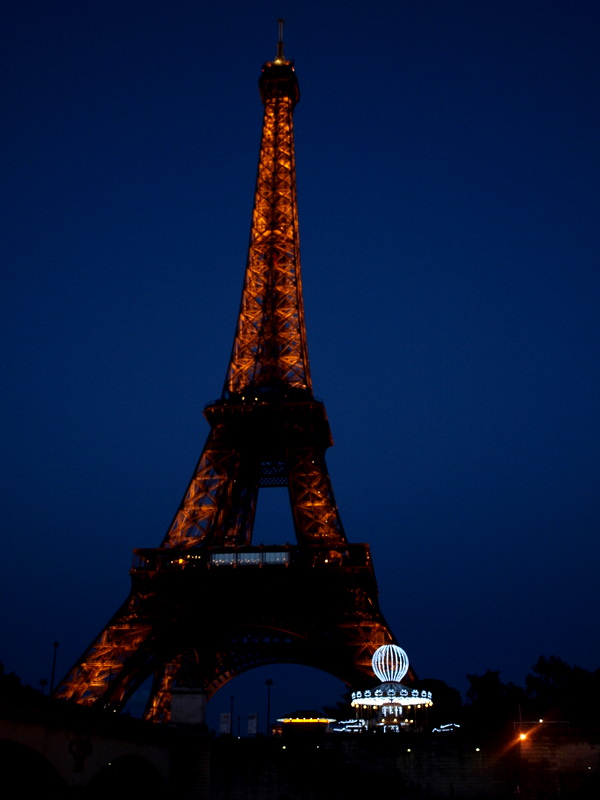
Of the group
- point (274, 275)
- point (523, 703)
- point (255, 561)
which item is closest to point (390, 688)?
point (255, 561)

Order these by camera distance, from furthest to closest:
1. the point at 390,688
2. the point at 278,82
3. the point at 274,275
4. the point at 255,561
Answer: the point at 278,82, the point at 274,275, the point at 255,561, the point at 390,688

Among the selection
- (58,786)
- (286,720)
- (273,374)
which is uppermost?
(273,374)

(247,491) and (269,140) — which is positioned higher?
(269,140)

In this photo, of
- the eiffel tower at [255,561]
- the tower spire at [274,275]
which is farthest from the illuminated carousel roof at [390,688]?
the tower spire at [274,275]

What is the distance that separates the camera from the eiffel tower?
46.2 metres

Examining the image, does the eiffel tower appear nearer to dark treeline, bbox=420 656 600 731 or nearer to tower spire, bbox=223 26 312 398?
tower spire, bbox=223 26 312 398

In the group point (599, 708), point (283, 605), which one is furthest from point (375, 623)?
point (599, 708)

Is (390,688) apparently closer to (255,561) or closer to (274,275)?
(255,561)

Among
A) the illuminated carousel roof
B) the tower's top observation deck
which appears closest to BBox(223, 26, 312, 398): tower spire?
the tower's top observation deck

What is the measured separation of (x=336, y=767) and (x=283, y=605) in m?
11.9

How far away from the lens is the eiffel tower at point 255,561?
46156 millimetres

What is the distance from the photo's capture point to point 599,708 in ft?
170

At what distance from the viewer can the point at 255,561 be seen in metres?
50.4

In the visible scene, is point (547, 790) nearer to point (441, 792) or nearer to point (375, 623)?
point (441, 792)
